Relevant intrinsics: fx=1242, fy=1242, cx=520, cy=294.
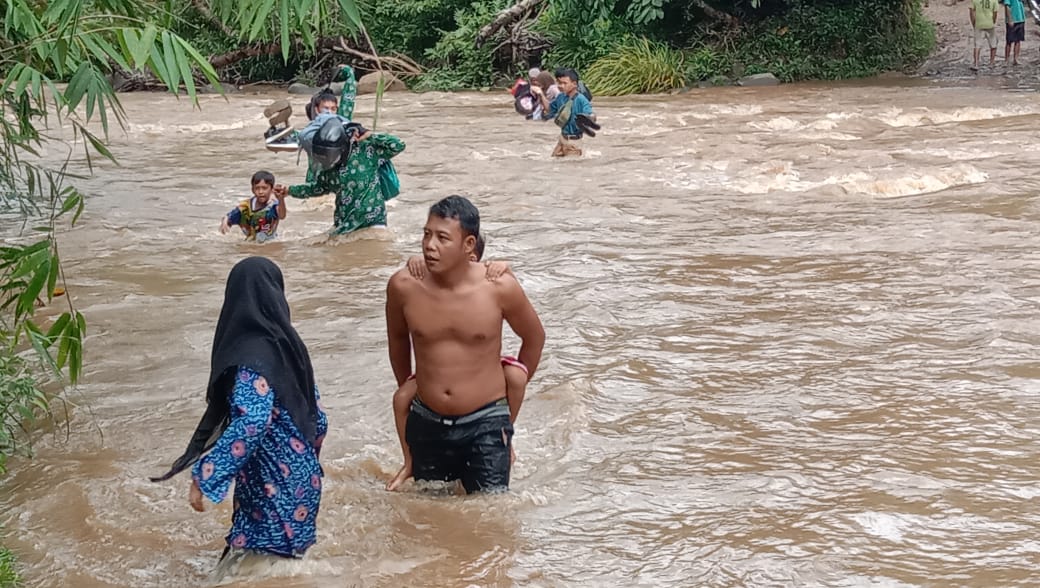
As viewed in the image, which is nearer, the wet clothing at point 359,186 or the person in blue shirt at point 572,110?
the wet clothing at point 359,186

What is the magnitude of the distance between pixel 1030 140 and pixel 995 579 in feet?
35.4

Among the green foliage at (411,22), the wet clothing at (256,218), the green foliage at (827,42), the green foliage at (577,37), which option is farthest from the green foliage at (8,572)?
the green foliage at (411,22)

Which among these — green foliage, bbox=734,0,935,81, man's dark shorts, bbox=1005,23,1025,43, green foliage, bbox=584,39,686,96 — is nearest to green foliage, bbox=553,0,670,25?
green foliage, bbox=584,39,686,96

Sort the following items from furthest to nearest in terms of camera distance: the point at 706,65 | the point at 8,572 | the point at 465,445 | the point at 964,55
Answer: the point at 964,55 → the point at 706,65 → the point at 465,445 → the point at 8,572

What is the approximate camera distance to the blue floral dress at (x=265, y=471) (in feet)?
12.2

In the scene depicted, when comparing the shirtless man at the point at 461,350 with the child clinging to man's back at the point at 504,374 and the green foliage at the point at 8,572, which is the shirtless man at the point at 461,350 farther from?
the green foliage at the point at 8,572

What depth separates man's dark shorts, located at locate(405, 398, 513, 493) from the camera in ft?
15.2

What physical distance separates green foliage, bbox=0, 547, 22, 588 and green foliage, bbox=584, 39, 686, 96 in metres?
18.6

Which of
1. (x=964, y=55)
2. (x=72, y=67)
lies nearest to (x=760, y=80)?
(x=964, y=55)

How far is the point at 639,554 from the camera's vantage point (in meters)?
4.50

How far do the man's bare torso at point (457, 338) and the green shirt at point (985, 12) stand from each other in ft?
68.1

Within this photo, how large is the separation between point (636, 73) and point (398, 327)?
60.0 feet

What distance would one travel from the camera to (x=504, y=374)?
471 cm

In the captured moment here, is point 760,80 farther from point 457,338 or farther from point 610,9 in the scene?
point 457,338
